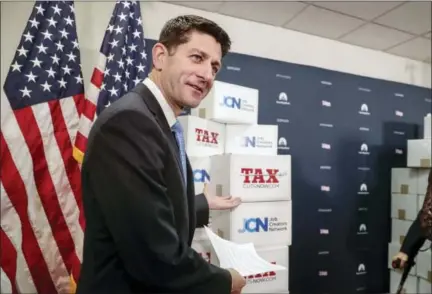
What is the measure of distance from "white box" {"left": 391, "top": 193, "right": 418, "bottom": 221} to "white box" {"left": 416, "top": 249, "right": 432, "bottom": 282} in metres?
0.33

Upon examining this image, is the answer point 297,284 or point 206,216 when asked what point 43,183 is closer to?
point 206,216

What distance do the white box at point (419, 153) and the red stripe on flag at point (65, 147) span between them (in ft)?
9.06

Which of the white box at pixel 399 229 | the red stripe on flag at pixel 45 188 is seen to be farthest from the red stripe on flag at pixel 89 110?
the white box at pixel 399 229

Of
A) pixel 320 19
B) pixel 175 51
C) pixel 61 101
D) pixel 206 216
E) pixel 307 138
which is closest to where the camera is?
pixel 175 51

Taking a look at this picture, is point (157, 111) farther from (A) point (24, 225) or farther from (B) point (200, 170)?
(A) point (24, 225)

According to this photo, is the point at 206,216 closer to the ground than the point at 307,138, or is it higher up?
closer to the ground

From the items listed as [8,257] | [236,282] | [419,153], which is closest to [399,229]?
[419,153]

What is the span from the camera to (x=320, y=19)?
8.84 ft

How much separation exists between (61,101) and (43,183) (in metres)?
0.50

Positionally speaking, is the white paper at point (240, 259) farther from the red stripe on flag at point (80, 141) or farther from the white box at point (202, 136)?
the red stripe on flag at point (80, 141)

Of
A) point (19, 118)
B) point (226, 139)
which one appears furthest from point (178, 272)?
point (19, 118)

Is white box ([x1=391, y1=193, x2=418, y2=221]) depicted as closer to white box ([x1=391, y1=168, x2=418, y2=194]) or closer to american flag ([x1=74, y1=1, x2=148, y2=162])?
white box ([x1=391, y1=168, x2=418, y2=194])

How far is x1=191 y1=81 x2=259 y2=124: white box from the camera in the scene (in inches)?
77.2

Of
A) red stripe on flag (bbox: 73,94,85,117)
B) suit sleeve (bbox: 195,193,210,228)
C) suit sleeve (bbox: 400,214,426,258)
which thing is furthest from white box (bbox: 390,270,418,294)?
red stripe on flag (bbox: 73,94,85,117)
